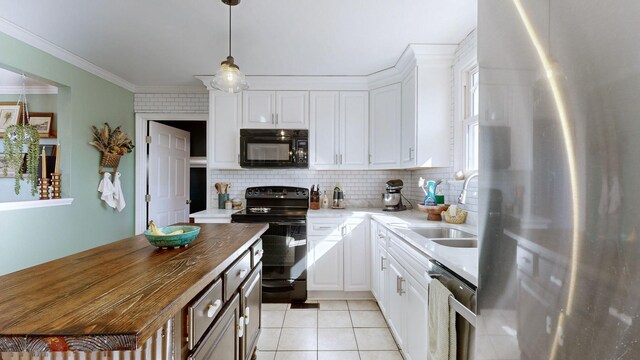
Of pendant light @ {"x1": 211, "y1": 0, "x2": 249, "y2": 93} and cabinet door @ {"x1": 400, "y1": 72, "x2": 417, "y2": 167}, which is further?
cabinet door @ {"x1": 400, "y1": 72, "x2": 417, "y2": 167}

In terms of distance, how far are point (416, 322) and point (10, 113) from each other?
4.72 meters

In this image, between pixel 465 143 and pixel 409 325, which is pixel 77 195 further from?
pixel 465 143

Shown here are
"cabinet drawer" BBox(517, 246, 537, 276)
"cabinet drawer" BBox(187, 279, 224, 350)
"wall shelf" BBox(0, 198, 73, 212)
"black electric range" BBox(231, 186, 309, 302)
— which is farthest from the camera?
"black electric range" BBox(231, 186, 309, 302)

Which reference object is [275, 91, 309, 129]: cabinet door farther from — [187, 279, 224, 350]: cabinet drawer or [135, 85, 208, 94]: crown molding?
[187, 279, 224, 350]: cabinet drawer

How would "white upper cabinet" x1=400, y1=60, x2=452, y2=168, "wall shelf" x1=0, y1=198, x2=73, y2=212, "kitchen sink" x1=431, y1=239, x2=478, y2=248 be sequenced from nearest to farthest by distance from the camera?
1. "kitchen sink" x1=431, y1=239, x2=478, y2=248
2. "wall shelf" x1=0, y1=198, x2=73, y2=212
3. "white upper cabinet" x1=400, y1=60, x2=452, y2=168

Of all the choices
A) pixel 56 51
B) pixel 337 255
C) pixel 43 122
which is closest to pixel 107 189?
pixel 43 122

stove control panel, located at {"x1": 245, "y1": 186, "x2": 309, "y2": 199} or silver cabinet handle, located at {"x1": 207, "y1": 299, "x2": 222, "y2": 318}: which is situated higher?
stove control panel, located at {"x1": 245, "y1": 186, "x2": 309, "y2": 199}

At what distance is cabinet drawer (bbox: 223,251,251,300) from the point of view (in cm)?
121

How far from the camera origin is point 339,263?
9.41 ft

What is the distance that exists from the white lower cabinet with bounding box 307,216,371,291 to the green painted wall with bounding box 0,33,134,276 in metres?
2.45

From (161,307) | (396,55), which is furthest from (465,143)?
(161,307)

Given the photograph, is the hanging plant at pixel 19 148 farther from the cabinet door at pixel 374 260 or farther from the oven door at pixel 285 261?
the cabinet door at pixel 374 260

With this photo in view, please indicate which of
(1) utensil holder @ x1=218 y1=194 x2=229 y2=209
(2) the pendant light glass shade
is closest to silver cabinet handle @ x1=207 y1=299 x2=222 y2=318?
(2) the pendant light glass shade

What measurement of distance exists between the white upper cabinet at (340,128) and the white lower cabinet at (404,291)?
967 mm
